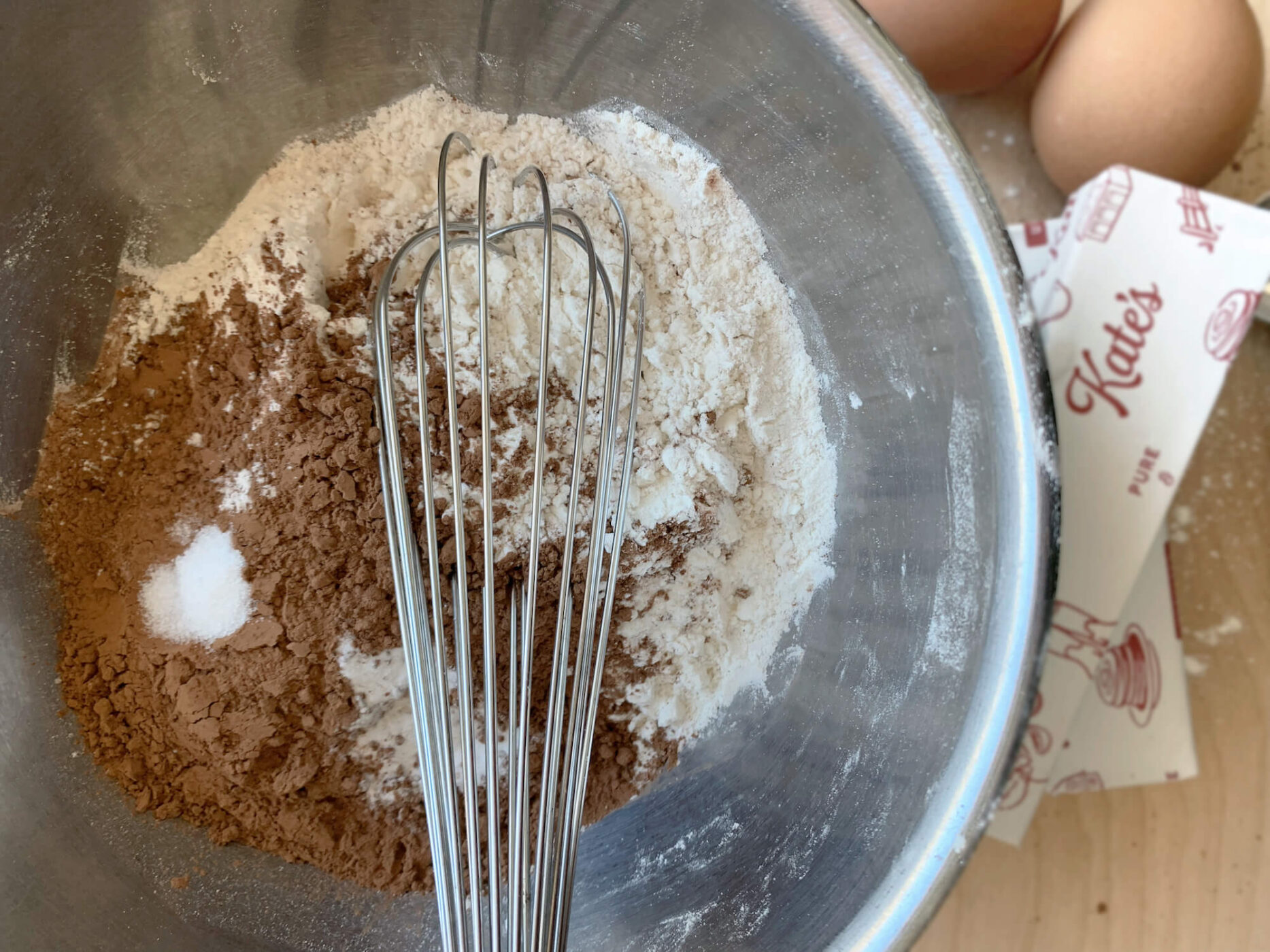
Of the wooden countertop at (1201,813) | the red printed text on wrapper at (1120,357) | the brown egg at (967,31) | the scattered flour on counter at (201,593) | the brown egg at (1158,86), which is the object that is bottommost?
the wooden countertop at (1201,813)

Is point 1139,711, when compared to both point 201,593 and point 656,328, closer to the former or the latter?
point 656,328

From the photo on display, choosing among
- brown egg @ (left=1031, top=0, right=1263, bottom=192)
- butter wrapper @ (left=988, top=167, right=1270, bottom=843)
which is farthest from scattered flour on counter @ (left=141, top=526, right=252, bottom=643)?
brown egg @ (left=1031, top=0, right=1263, bottom=192)

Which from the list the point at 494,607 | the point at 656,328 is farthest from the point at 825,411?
the point at 494,607

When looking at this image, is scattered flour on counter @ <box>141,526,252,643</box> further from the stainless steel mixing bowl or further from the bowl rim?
the bowl rim

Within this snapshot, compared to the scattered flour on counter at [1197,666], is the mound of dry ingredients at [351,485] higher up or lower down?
higher up

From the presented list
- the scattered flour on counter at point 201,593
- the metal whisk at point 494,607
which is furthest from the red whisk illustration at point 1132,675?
the scattered flour on counter at point 201,593

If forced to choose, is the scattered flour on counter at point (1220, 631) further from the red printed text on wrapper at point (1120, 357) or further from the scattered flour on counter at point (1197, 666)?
the red printed text on wrapper at point (1120, 357)

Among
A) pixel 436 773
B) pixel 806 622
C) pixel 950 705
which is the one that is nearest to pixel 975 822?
pixel 950 705
